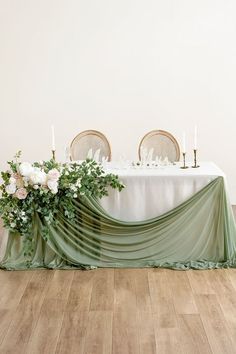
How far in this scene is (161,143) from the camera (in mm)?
5367

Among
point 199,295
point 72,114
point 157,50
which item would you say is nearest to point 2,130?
point 72,114

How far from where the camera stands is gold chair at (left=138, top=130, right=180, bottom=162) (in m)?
5.32

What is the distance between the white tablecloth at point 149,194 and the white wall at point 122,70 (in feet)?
7.13

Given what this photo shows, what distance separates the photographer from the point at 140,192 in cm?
410

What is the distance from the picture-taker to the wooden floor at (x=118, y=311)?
9.46 ft

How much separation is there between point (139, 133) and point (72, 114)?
81 centimetres

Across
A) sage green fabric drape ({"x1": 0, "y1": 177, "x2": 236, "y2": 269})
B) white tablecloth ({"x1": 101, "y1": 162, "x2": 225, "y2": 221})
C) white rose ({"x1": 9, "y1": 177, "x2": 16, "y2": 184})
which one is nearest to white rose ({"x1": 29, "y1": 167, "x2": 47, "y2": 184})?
white rose ({"x1": 9, "y1": 177, "x2": 16, "y2": 184})

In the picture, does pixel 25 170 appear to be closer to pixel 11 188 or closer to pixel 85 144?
pixel 11 188

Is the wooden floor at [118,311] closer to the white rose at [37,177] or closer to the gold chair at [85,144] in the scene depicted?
the white rose at [37,177]

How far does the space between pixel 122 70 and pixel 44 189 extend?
106 inches

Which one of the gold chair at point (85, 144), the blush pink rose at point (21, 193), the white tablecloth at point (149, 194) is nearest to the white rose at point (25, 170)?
the blush pink rose at point (21, 193)

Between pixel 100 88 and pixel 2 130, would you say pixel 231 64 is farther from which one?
pixel 2 130

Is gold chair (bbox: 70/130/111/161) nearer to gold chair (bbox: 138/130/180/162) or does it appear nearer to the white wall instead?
gold chair (bbox: 138/130/180/162)

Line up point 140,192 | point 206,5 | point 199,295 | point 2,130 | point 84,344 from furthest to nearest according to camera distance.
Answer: point 2,130 < point 206,5 < point 140,192 < point 199,295 < point 84,344
